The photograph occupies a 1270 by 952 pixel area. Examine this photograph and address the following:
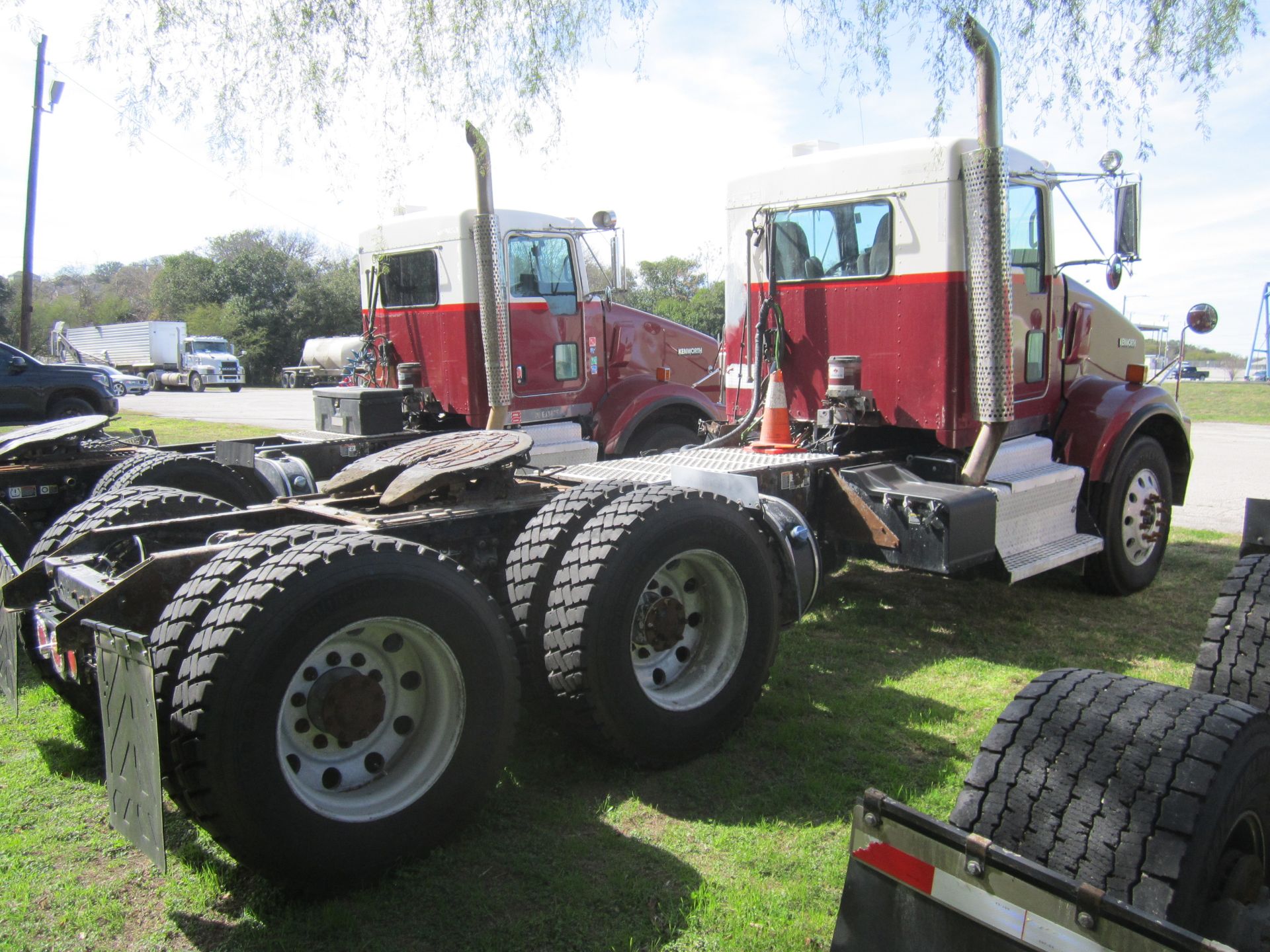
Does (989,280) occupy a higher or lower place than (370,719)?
higher

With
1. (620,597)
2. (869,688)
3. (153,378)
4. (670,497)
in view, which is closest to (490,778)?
(620,597)

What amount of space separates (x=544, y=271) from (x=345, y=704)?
6319 millimetres

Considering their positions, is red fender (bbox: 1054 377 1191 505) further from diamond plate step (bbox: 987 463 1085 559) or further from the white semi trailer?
the white semi trailer

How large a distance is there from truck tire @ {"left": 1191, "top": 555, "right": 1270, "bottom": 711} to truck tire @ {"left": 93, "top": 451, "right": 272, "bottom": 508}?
17.6 feet

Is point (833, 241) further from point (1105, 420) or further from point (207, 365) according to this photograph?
point (207, 365)

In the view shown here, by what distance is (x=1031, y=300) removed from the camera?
250 inches

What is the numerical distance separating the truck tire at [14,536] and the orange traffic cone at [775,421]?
4735 millimetres

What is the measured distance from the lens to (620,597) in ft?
12.2

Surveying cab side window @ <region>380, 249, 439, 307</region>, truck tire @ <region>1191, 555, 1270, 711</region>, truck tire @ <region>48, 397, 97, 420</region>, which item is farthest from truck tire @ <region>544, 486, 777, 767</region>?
truck tire @ <region>48, 397, 97, 420</region>

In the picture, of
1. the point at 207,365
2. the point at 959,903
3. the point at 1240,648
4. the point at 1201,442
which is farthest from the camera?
the point at 207,365

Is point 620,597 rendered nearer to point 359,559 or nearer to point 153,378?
point 359,559

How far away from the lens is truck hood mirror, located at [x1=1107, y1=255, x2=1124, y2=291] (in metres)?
6.40

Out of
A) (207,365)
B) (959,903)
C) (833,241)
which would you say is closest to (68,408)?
(833,241)

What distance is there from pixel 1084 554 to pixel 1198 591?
1211 mm
